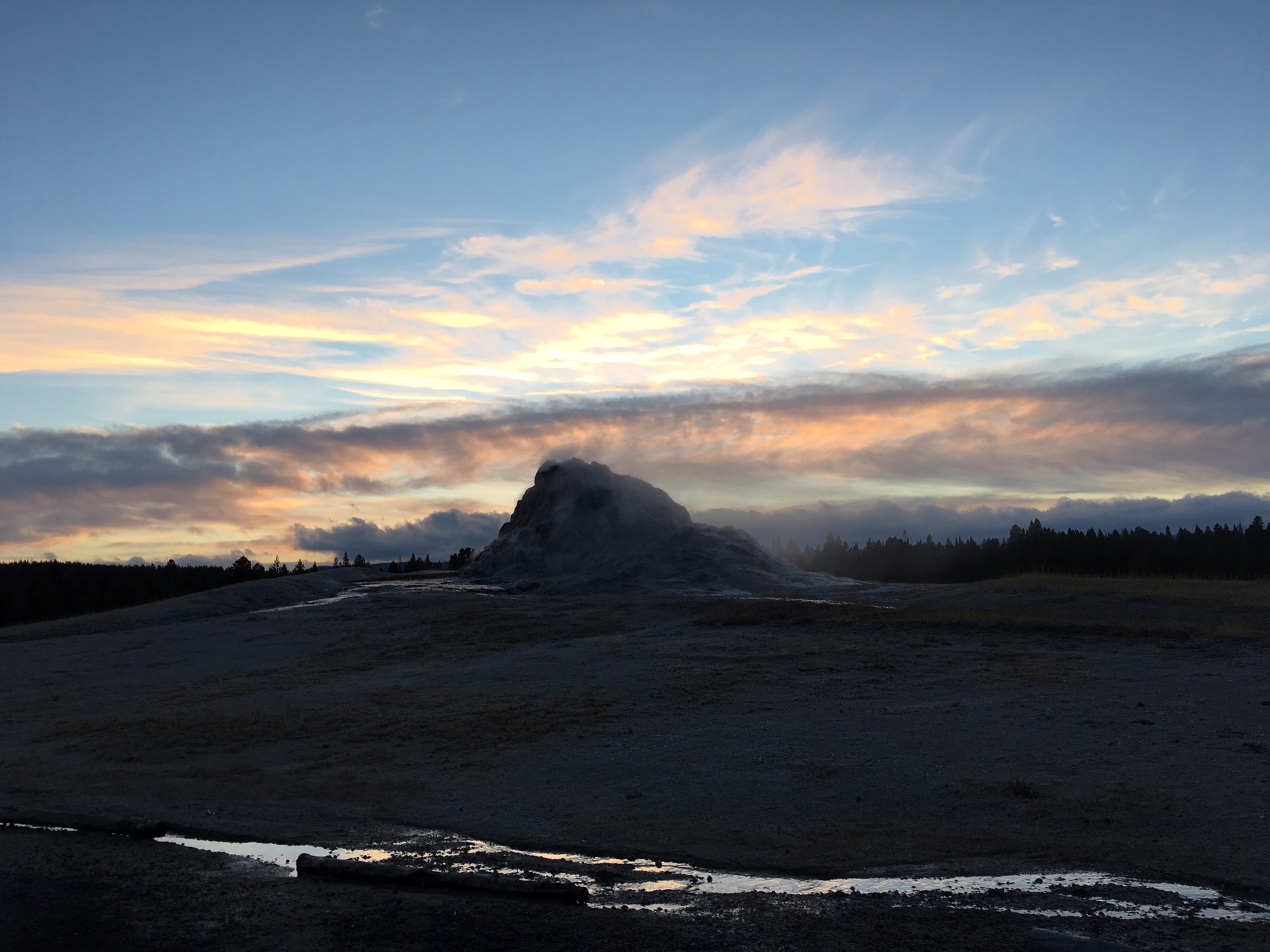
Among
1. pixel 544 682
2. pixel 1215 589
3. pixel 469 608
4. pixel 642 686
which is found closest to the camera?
pixel 642 686

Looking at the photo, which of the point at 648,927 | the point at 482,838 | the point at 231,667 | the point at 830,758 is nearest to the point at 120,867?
the point at 482,838

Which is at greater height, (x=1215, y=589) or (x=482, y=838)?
(x=1215, y=589)

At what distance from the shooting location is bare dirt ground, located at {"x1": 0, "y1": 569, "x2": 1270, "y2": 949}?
6.82 meters

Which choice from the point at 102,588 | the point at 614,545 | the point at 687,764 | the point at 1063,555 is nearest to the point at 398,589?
the point at 614,545

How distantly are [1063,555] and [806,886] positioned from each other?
82.0 meters

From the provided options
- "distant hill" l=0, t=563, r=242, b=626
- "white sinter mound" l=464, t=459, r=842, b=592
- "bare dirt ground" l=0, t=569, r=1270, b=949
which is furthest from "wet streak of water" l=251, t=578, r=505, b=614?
"distant hill" l=0, t=563, r=242, b=626

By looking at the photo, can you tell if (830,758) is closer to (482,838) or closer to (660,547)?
(482,838)

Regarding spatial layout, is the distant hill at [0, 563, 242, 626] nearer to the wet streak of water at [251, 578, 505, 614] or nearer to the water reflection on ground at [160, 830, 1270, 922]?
the wet streak of water at [251, 578, 505, 614]

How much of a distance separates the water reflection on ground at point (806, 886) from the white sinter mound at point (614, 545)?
24.9m

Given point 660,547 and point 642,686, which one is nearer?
point 642,686

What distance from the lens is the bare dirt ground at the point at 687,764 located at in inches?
269

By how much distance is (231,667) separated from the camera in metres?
22.8

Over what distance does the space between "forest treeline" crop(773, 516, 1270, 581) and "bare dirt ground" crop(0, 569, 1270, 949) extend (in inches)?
1874

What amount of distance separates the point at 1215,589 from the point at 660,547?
19.8m
